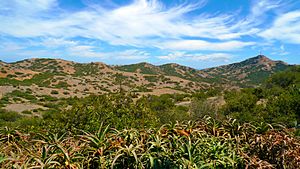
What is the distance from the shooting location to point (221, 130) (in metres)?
5.13

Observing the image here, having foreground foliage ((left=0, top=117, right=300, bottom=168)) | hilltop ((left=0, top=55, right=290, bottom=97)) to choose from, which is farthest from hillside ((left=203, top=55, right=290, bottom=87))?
foreground foliage ((left=0, top=117, right=300, bottom=168))

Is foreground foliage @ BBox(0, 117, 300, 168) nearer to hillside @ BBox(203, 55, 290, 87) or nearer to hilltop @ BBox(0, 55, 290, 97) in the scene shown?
hilltop @ BBox(0, 55, 290, 97)

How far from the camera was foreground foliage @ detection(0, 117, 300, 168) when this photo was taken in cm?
357

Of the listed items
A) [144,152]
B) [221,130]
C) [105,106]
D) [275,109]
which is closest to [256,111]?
[275,109]

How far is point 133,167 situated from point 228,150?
140cm

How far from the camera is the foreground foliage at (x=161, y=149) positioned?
3568 millimetres

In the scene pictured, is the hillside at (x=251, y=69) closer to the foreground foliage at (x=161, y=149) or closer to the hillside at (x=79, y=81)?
the hillside at (x=79, y=81)

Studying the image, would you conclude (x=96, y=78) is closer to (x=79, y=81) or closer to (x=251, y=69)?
(x=79, y=81)

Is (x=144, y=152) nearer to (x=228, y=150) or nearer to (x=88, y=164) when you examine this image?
(x=88, y=164)

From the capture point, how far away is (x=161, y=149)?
12.9 ft

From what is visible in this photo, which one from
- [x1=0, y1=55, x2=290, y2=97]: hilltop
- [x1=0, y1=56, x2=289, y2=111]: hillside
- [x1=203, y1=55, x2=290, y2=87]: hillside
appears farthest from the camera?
[x1=203, y1=55, x2=290, y2=87]: hillside

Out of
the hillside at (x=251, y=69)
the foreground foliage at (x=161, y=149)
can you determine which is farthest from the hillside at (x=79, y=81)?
the foreground foliage at (x=161, y=149)

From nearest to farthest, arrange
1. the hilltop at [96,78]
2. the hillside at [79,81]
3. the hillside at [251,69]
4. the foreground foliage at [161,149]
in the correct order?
the foreground foliage at [161,149]
the hillside at [79,81]
the hilltop at [96,78]
the hillside at [251,69]

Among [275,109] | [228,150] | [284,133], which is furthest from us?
[275,109]
